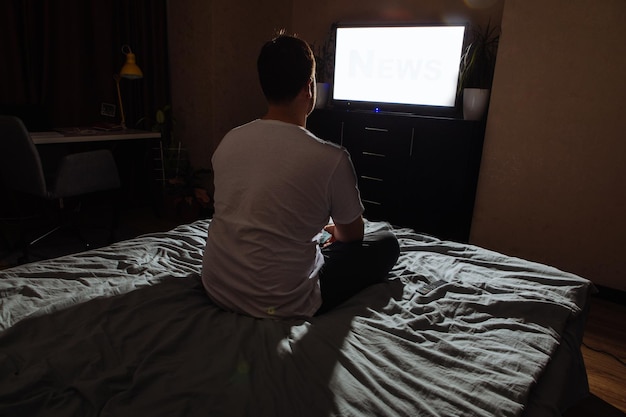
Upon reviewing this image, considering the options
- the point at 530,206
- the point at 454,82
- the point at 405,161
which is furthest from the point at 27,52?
the point at 530,206

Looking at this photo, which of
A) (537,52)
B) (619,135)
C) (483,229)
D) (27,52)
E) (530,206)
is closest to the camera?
(619,135)

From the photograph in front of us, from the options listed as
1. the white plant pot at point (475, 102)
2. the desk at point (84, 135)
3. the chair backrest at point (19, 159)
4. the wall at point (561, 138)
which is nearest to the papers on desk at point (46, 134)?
the desk at point (84, 135)

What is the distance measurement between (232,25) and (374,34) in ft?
3.92

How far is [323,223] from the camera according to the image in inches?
46.9

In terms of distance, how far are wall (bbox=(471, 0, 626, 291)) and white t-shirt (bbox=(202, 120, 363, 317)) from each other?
1874mm

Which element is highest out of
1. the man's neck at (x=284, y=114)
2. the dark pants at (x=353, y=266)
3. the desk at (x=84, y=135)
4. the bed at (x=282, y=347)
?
the man's neck at (x=284, y=114)

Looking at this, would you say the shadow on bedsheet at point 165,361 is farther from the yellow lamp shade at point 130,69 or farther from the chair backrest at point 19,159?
the yellow lamp shade at point 130,69

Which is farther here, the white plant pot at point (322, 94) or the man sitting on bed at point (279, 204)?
Answer: the white plant pot at point (322, 94)

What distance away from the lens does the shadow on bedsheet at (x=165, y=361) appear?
2.62ft

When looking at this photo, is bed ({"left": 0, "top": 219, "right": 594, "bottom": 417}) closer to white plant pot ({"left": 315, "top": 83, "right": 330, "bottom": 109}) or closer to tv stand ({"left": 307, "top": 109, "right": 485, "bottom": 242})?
tv stand ({"left": 307, "top": 109, "right": 485, "bottom": 242})

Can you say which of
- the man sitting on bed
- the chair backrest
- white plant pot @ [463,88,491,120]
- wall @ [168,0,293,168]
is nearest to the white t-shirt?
the man sitting on bed

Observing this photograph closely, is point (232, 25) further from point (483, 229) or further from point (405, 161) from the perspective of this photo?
point (483, 229)

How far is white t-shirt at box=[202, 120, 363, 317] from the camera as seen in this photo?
1.07 metres

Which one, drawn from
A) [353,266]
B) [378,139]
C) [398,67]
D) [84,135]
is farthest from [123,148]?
[353,266]
